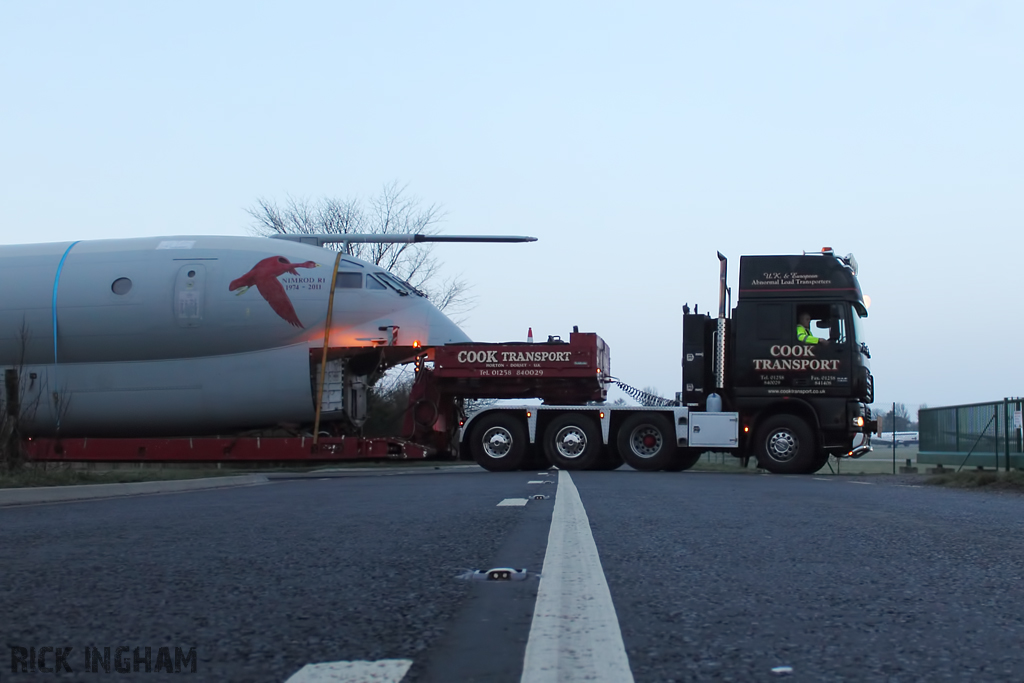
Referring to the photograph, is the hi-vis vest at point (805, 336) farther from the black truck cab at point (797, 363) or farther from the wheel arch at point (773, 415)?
the wheel arch at point (773, 415)

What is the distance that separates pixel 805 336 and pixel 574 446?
4472 millimetres

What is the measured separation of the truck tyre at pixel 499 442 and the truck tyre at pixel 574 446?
1.70ft

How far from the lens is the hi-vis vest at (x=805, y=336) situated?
18.6 meters

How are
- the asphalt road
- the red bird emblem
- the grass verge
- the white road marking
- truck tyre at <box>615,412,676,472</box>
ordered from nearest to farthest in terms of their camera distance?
the white road marking
the asphalt road
the grass verge
truck tyre at <box>615,412,676,472</box>
the red bird emblem

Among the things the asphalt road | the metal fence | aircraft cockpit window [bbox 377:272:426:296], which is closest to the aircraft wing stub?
aircraft cockpit window [bbox 377:272:426:296]

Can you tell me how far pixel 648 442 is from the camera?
762 inches

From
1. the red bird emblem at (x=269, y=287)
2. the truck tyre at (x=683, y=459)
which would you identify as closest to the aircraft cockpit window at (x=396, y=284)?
the red bird emblem at (x=269, y=287)

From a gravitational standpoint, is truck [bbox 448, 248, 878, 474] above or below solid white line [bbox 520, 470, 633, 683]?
above

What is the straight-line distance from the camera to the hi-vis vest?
18641 mm

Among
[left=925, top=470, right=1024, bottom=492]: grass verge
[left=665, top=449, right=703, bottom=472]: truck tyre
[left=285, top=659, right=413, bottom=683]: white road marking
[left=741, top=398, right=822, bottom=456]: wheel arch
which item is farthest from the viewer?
[left=665, top=449, right=703, bottom=472]: truck tyre

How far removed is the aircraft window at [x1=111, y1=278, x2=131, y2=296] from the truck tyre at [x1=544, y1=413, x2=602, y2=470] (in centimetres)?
802

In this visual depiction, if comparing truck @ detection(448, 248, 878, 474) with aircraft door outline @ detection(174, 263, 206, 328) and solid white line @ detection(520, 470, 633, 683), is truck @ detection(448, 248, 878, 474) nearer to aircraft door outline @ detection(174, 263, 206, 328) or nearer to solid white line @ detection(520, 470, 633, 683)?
aircraft door outline @ detection(174, 263, 206, 328)

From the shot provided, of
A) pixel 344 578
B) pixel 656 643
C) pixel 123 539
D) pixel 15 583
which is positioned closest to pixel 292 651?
pixel 656 643

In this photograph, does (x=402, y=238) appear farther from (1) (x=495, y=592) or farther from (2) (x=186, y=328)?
(1) (x=495, y=592)
